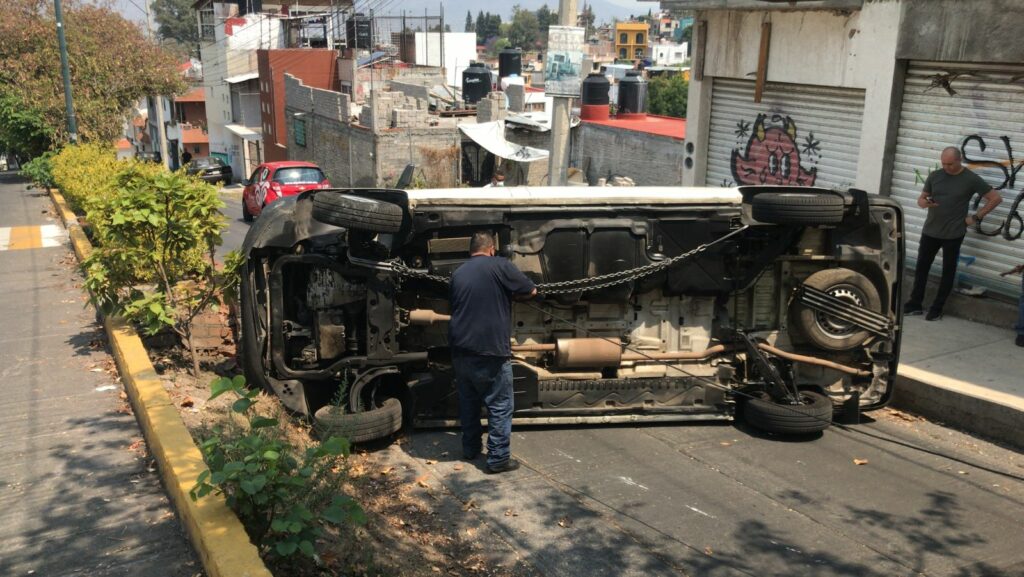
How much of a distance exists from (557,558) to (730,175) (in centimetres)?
1022

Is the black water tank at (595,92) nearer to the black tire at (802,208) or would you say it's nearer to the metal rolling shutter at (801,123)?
the metal rolling shutter at (801,123)

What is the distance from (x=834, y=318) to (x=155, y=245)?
18.4 feet

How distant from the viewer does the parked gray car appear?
6.73 m

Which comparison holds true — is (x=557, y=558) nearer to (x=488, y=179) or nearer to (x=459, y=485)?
(x=459, y=485)

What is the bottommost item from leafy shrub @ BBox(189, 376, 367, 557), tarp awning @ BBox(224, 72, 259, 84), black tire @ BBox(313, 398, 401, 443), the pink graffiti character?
black tire @ BBox(313, 398, 401, 443)

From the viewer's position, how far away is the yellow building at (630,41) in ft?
522

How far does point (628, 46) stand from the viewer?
523 ft

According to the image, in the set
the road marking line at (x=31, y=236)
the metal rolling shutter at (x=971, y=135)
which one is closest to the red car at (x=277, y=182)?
the road marking line at (x=31, y=236)

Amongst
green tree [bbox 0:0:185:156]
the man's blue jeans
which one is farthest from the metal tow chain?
green tree [bbox 0:0:185:156]

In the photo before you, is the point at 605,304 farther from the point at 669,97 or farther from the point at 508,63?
the point at 669,97

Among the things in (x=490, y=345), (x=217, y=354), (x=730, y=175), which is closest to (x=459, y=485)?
(x=490, y=345)

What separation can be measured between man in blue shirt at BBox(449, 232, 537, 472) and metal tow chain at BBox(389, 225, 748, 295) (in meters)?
0.46

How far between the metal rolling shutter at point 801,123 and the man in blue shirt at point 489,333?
277 inches

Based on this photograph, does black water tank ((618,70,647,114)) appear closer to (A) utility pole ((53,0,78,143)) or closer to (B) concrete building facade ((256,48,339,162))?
(A) utility pole ((53,0,78,143))
